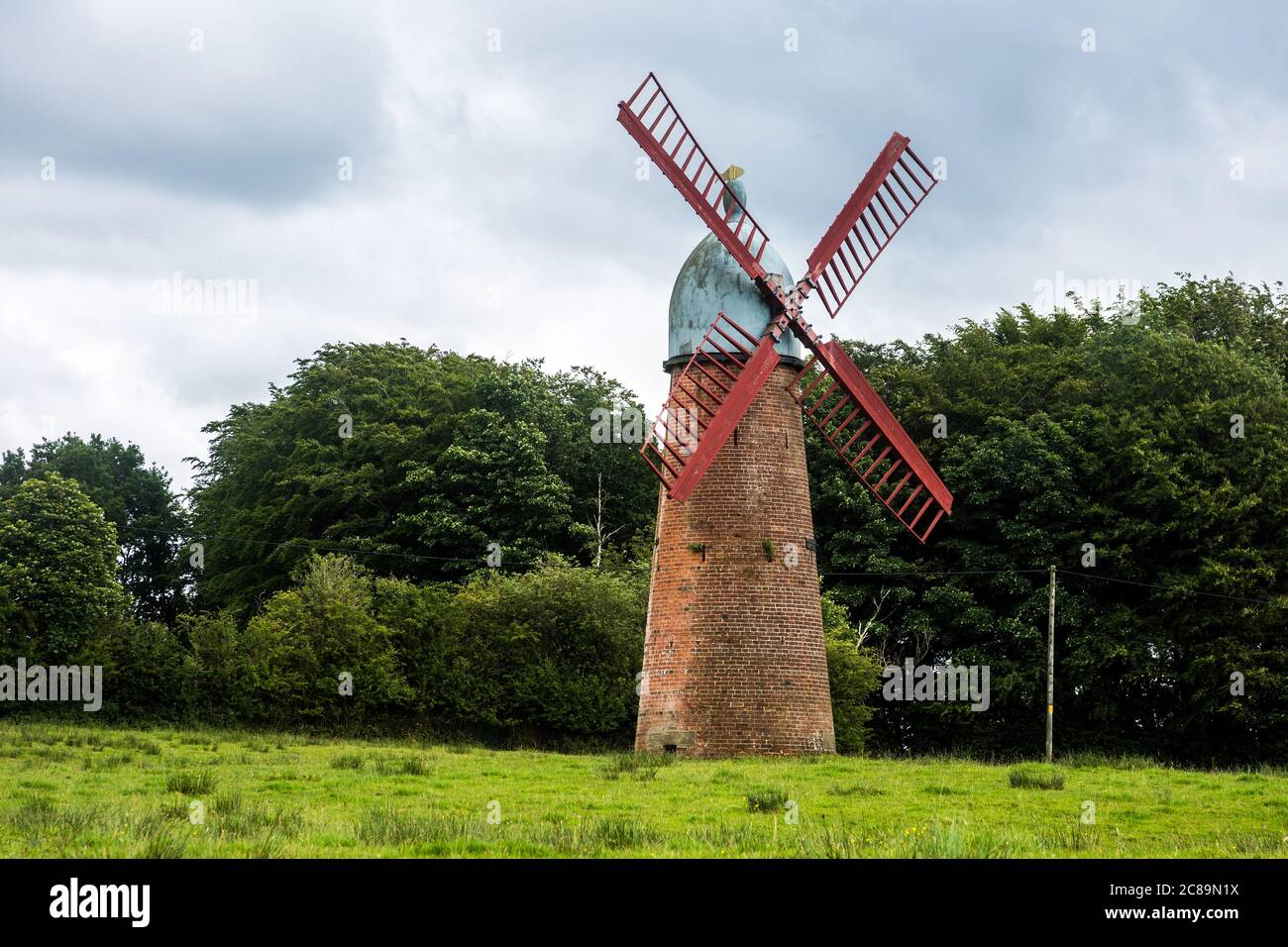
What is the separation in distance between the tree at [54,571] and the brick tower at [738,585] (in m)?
22.7

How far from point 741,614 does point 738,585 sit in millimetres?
578

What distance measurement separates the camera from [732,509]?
3042 cm

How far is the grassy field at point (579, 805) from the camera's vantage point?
14.3 metres

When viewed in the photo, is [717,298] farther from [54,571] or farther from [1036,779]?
[54,571]

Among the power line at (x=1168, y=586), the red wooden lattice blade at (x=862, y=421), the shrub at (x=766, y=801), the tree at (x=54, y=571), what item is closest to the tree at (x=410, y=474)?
the tree at (x=54, y=571)

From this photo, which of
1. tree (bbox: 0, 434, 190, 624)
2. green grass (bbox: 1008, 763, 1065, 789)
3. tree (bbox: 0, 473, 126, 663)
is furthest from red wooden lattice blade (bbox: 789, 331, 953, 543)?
tree (bbox: 0, 434, 190, 624)

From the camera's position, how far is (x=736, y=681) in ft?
97.3

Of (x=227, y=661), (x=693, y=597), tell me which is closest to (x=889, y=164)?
(x=693, y=597)

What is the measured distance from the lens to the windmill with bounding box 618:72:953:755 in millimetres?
29719

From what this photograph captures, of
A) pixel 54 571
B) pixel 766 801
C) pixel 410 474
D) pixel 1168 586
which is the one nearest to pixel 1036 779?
pixel 766 801

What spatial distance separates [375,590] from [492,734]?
21.3 ft

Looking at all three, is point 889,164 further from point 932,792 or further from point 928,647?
point 928,647

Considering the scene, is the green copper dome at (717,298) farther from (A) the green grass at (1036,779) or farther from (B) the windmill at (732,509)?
(A) the green grass at (1036,779)

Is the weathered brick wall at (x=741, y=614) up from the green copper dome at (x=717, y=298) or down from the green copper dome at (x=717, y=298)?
down
